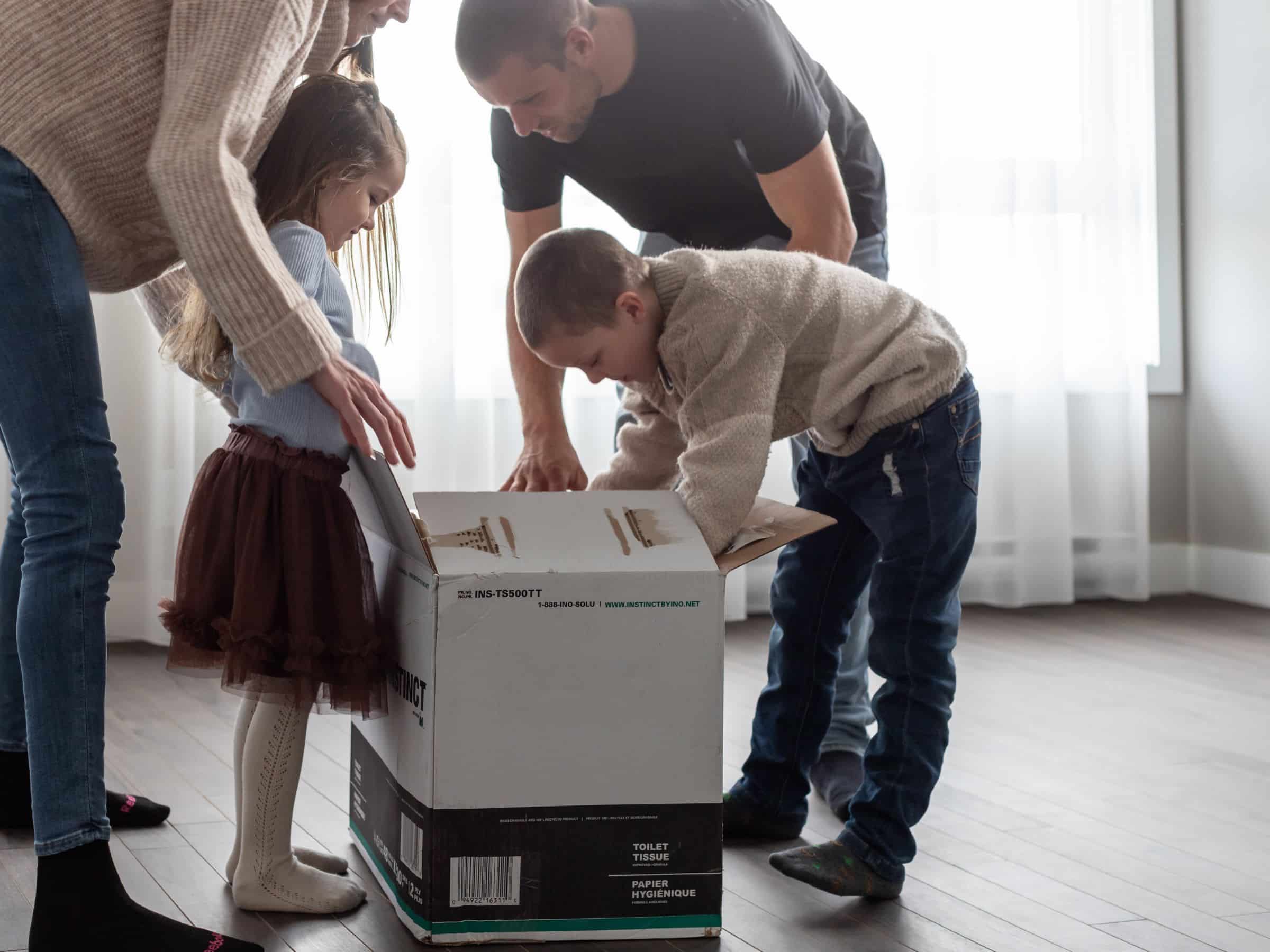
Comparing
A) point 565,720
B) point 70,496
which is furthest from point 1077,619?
point 70,496

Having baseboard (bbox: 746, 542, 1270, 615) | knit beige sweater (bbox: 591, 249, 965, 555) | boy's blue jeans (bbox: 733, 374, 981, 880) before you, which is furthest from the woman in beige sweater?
baseboard (bbox: 746, 542, 1270, 615)

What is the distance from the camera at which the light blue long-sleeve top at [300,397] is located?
1294mm

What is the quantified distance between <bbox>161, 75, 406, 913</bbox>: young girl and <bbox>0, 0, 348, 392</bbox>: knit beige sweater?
0.50 feet

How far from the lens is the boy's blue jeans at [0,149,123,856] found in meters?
1.10

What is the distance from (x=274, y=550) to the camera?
50.1 inches

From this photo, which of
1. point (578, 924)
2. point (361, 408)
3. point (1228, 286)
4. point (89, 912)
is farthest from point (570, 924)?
point (1228, 286)

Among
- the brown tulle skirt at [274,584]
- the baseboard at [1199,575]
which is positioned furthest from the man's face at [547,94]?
the baseboard at [1199,575]

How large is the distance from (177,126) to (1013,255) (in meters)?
2.70

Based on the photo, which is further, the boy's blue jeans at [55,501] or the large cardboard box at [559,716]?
the large cardboard box at [559,716]

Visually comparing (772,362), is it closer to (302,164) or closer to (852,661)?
(302,164)

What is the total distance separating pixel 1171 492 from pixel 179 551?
309 centimetres

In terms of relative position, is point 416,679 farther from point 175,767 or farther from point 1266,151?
point 1266,151

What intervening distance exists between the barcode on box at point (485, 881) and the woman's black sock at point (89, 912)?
24cm

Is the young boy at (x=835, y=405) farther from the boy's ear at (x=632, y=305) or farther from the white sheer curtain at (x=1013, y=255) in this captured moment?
the white sheer curtain at (x=1013, y=255)
